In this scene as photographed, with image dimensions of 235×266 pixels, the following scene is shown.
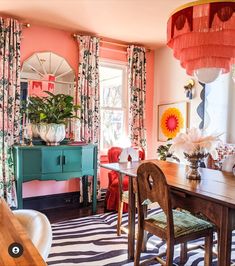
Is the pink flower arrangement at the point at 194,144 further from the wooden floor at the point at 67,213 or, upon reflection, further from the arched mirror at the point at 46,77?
the arched mirror at the point at 46,77

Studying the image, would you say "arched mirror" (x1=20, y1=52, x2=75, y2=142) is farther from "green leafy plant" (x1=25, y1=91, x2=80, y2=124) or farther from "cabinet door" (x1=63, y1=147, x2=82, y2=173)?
"cabinet door" (x1=63, y1=147, x2=82, y2=173)

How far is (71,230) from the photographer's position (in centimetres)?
292

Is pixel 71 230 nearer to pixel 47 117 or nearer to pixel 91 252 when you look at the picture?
pixel 91 252

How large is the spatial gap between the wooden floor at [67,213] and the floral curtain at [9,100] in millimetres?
498

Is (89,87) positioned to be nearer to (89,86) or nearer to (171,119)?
(89,86)

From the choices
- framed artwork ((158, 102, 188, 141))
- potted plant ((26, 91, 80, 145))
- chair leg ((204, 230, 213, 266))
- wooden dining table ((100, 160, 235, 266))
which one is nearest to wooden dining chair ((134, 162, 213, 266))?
chair leg ((204, 230, 213, 266))

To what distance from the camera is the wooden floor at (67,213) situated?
334cm

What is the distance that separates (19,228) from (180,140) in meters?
1.49

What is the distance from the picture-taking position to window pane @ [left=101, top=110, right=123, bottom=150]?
171 inches

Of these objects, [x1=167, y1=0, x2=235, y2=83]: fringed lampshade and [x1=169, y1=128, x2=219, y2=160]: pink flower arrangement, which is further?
[x1=169, y1=128, x2=219, y2=160]: pink flower arrangement

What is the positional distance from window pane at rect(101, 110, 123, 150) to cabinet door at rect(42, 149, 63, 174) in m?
1.14

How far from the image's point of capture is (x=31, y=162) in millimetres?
3176

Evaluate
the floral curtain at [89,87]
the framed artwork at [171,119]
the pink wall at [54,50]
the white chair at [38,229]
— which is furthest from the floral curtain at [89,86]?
the white chair at [38,229]

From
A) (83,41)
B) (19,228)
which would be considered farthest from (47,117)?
(19,228)
